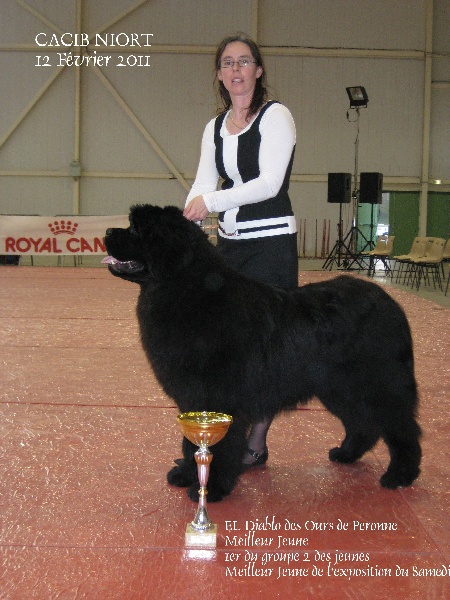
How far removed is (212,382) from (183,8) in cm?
1592

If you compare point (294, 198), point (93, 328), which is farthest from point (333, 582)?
point (294, 198)

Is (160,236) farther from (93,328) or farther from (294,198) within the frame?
(294,198)

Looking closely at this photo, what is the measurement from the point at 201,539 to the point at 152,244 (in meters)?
0.97

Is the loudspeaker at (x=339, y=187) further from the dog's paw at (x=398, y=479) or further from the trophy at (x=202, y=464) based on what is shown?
the trophy at (x=202, y=464)

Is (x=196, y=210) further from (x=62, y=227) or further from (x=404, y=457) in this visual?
(x=62, y=227)

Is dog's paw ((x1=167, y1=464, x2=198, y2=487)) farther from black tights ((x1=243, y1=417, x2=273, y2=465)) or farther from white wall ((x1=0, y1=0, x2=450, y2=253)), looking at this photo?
white wall ((x1=0, y1=0, x2=450, y2=253))

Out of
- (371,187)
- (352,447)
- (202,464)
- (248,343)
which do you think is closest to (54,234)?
(371,187)

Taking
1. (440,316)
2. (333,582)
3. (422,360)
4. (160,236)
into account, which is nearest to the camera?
(333,582)

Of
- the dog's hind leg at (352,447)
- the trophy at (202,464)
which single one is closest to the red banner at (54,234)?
the dog's hind leg at (352,447)

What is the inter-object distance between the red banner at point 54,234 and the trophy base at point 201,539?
1150 centimetres

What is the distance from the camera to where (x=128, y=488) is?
2.62m

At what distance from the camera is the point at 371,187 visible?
45.8ft

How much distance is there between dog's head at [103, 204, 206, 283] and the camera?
2.31 meters

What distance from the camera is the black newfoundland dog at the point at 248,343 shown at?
236 centimetres
